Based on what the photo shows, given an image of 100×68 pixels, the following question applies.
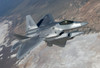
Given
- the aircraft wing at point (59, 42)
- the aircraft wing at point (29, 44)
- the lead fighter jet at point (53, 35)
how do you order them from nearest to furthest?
the aircraft wing at point (29, 44), the lead fighter jet at point (53, 35), the aircraft wing at point (59, 42)

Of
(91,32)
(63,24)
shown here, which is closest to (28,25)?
(63,24)

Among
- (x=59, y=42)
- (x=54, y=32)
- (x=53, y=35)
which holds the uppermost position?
(x=54, y=32)

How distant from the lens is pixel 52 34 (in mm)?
32031

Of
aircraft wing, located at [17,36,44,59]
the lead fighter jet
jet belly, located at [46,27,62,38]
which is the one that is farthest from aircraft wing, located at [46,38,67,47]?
aircraft wing, located at [17,36,44,59]

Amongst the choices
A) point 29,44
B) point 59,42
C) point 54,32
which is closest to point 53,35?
point 54,32

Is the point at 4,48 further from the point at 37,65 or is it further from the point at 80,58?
the point at 80,58

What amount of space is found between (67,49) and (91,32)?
1005 centimetres

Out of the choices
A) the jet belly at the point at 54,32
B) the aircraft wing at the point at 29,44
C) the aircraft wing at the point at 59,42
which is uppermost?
the jet belly at the point at 54,32

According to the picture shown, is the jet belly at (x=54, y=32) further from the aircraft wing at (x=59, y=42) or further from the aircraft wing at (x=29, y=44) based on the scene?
the aircraft wing at (x=29, y=44)

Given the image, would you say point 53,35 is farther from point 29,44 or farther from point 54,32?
point 29,44

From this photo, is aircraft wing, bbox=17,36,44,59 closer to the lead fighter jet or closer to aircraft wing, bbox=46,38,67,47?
the lead fighter jet

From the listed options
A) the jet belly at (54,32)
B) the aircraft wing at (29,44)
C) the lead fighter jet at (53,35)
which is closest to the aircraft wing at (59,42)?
the lead fighter jet at (53,35)

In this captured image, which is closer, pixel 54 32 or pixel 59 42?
pixel 54 32

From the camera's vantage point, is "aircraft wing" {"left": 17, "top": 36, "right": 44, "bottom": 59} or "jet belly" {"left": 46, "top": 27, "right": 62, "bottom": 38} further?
"jet belly" {"left": 46, "top": 27, "right": 62, "bottom": 38}
